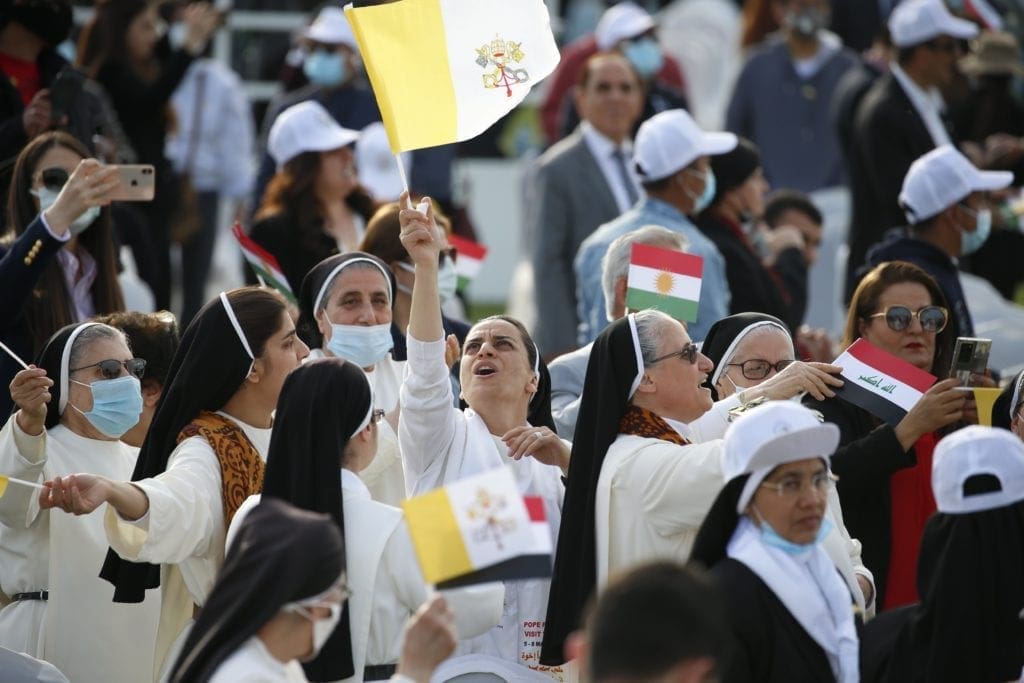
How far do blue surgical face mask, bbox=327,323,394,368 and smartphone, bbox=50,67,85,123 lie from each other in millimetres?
2347

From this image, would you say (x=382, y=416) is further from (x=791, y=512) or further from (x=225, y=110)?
(x=225, y=110)

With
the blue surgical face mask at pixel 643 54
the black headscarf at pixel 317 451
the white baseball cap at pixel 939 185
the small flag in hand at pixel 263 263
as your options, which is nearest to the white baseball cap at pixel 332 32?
the blue surgical face mask at pixel 643 54

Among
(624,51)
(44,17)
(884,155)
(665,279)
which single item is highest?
(624,51)

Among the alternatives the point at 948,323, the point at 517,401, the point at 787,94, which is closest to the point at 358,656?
the point at 517,401

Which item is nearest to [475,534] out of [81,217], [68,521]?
[68,521]

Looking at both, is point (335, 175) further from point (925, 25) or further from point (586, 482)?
point (586, 482)

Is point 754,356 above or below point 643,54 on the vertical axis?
below

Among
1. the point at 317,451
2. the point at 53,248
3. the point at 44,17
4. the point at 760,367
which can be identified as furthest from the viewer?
the point at 44,17

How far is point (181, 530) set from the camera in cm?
635

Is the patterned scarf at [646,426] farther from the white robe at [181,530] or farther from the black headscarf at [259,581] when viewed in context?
the black headscarf at [259,581]

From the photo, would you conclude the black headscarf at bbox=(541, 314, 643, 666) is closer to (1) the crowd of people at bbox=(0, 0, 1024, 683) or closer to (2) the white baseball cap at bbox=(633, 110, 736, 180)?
(1) the crowd of people at bbox=(0, 0, 1024, 683)

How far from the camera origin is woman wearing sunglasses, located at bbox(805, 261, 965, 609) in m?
7.43

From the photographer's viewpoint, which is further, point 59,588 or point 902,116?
point 902,116

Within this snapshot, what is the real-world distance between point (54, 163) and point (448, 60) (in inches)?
92.6
